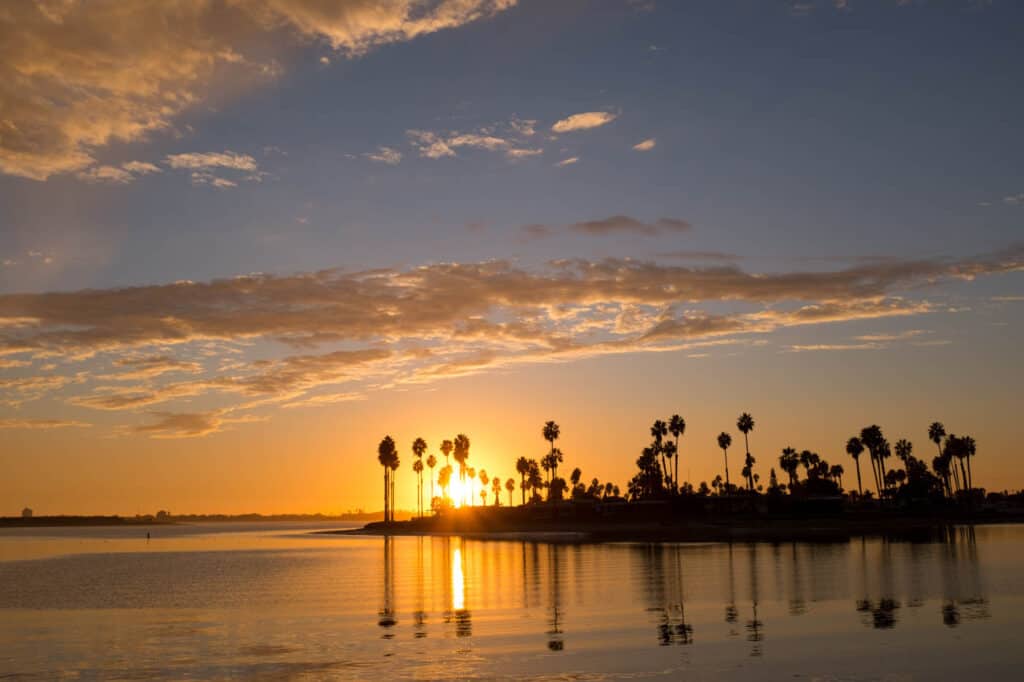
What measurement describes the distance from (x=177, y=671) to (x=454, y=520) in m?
170

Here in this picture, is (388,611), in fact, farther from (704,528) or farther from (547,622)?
(704,528)

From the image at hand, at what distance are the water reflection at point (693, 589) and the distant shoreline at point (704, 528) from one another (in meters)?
36.6

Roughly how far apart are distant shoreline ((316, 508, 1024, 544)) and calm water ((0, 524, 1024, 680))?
49.3 m

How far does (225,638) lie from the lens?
33688 mm

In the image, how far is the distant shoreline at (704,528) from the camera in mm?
116750

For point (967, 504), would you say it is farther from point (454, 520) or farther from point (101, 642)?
point (101, 642)

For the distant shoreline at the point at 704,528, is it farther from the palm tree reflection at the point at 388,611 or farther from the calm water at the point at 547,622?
the palm tree reflection at the point at 388,611

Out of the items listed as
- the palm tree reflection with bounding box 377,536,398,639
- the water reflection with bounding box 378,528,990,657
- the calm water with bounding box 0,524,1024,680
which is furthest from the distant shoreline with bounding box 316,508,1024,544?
the palm tree reflection with bounding box 377,536,398,639

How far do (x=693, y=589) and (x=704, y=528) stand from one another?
310 feet

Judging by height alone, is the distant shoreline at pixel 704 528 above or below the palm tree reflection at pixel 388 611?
below

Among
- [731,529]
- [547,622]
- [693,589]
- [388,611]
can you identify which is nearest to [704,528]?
[731,529]

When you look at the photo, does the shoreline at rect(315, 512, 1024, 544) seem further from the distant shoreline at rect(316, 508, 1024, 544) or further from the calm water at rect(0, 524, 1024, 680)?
the calm water at rect(0, 524, 1024, 680)

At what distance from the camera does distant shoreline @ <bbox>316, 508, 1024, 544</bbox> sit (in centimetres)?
11675

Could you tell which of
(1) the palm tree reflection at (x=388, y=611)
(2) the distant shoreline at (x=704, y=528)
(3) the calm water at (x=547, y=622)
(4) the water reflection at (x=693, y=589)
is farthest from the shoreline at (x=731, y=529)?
(1) the palm tree reflection at (x=388, y=611)
